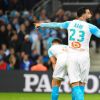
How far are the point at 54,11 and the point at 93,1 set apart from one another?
195 cm

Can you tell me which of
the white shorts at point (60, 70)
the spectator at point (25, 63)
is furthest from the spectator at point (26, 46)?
the white shorts at point (60, 70)

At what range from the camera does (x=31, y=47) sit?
2122 cm

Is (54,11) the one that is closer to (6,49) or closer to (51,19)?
(51,19)

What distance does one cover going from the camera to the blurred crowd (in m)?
20.6

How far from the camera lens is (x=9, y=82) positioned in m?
19.6

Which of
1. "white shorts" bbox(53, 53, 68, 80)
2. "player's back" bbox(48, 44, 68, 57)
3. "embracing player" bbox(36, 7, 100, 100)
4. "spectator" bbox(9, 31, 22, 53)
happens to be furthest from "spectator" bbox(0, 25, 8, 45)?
"embracing player" bbox(36, 7, 100, 100)

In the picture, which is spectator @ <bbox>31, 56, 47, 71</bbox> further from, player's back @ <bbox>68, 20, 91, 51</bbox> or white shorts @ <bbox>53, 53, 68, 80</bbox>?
player's back @ <bbox>68, 20, 91, 51</bbox>

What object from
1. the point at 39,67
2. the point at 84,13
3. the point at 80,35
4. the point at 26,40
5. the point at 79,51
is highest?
the point at 84,13

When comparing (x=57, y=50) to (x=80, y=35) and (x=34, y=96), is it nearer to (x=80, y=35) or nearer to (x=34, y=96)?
(x=80, y=35)

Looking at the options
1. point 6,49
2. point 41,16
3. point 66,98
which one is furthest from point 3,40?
point 66,98

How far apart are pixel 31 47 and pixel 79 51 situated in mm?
9681

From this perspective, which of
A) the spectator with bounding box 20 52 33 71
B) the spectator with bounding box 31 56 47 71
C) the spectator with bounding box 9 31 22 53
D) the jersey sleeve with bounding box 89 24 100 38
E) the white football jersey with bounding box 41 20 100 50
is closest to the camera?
the jersey sleeve with bounding box 89 24 100 38

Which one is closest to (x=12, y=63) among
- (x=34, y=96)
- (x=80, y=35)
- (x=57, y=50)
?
(x=34, y=96)

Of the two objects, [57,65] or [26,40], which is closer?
[57,65]
